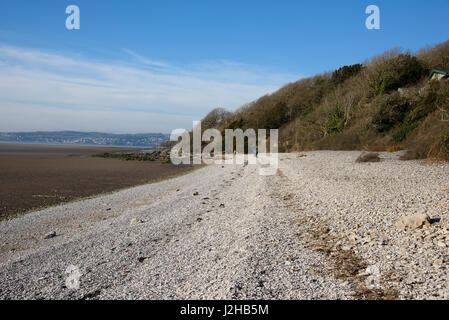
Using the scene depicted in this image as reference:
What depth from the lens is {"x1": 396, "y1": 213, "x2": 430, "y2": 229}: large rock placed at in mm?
4750

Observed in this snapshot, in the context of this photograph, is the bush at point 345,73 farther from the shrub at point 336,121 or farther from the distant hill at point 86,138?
the distant hill at point 86,138

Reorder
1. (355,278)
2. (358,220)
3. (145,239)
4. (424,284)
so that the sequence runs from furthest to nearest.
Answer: (145,239)
(358,220)
(355,278)
(424,284)

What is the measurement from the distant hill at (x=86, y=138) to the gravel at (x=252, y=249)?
115595mm

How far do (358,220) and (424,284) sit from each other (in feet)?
7.81

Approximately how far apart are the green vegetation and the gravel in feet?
21.9

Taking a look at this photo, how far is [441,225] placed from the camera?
15.4 ft

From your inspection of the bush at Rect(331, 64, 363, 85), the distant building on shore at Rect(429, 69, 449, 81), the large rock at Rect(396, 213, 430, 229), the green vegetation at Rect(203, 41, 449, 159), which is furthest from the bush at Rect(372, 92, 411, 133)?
the large rock at Rect(396, 213, 430, 229)

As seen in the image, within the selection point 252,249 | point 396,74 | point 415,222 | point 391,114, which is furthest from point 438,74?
point 252,249

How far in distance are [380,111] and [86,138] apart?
13889 cm

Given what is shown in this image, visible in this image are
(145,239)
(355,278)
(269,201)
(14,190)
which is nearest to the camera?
(355,278)

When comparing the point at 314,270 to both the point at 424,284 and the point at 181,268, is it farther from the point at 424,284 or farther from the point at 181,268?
the point at 181,268

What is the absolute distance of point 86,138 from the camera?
465 ft

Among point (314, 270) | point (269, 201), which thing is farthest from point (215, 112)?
point (314, 270)

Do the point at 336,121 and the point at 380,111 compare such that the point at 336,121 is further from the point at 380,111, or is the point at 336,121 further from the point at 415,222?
the point at 415,222
